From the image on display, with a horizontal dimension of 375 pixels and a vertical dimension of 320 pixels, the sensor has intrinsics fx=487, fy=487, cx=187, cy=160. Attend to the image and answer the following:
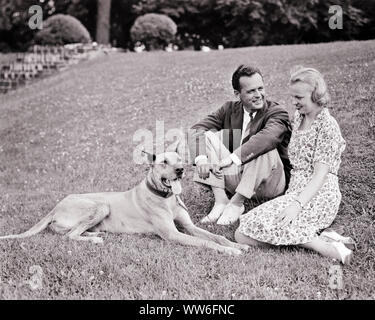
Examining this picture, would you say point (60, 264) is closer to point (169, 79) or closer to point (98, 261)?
point (98, 261)

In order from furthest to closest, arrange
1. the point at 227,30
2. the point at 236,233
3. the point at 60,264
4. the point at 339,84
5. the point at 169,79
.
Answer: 1. the point at 227,30
2. the point at 169,79
3. the point at 339,84
4. the point at 236,233
5. the point at 60,264

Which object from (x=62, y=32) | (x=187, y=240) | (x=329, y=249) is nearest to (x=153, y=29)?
(x=62, y=32)

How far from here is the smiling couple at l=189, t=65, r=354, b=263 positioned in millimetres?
4375

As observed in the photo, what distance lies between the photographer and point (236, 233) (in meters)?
4.73

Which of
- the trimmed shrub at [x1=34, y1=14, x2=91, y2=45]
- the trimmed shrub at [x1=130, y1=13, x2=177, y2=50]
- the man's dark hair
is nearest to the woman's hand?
the man's dark hair

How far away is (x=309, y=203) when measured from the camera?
448 centimetres

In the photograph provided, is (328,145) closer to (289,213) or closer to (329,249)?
(289,213)

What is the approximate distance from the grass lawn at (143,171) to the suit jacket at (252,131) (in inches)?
30.7

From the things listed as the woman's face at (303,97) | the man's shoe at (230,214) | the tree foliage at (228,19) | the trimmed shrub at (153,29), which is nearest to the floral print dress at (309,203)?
the woman's face at (303,97)

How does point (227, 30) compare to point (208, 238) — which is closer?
point (208, 238)

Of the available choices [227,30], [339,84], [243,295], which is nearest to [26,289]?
[243,295]

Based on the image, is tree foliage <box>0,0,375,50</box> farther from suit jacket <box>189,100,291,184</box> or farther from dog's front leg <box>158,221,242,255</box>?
dog's front leg <box>158,221,242,255</box>

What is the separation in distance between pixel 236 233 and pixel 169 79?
7.87 meters
